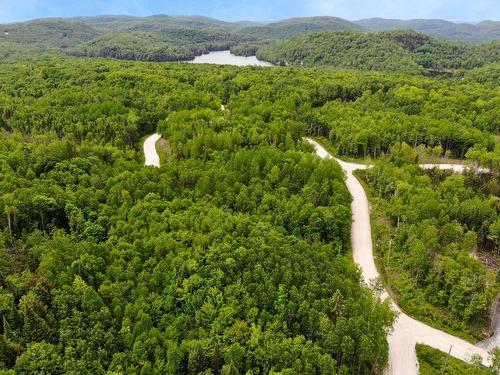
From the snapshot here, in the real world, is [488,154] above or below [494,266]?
above

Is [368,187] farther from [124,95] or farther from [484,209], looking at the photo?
[124,95]

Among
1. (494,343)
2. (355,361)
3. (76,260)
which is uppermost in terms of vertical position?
(76,260)

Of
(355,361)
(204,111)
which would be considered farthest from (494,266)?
(204,111)

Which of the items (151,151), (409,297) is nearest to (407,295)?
(409,297)

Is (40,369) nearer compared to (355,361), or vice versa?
(40,369)

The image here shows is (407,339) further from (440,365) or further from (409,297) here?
(409,297)

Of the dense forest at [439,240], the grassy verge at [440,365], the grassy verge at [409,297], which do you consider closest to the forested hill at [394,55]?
the dense forest at [439,240]

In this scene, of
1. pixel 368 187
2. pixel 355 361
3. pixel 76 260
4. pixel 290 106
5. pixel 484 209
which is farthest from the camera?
pixel 290 106
